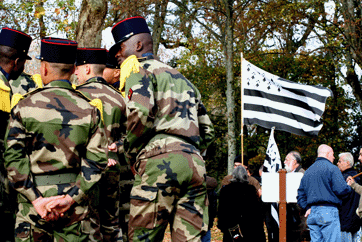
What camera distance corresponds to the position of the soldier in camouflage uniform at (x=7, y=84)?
4305 millimetres

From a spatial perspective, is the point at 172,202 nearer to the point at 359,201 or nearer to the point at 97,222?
the point at 97,222

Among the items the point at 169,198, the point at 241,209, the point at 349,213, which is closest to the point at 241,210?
the point at 241,209

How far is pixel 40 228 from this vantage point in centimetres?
391

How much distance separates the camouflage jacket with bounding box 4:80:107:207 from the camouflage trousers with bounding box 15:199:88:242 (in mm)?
119

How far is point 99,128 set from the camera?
416 centimetres

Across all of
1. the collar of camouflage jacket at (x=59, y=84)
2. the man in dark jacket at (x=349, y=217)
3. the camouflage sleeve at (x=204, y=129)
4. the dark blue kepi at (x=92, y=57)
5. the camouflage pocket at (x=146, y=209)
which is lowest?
the man in dark jacket at (x=349, y=217)

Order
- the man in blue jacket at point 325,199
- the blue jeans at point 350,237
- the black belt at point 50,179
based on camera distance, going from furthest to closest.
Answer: the blue jeans at point 350,237, the man in blue jacket at point 325,199, the black belt at point 50,179

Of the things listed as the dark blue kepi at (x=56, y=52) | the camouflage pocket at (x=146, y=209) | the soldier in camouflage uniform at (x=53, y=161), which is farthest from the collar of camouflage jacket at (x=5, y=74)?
the camouflage pocket at (x=146, y=209)

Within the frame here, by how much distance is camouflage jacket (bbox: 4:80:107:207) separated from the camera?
3.89m

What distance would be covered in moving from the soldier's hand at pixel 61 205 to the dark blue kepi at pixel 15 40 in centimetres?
179

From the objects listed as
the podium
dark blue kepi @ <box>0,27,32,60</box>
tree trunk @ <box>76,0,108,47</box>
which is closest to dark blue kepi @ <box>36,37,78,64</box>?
dark blue kepi @ <box>0,27,32,60</box>

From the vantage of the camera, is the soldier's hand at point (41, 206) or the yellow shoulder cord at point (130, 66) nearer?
the soldier's hand at point (41, 206)

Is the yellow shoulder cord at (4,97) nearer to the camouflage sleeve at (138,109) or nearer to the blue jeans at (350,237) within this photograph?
the camouflage sleeve at (138,109)

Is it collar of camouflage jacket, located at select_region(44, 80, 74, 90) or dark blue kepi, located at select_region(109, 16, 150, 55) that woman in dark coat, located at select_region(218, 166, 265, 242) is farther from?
collar of camouflage jacket, located at select_region(44, 80, 74, 90)
